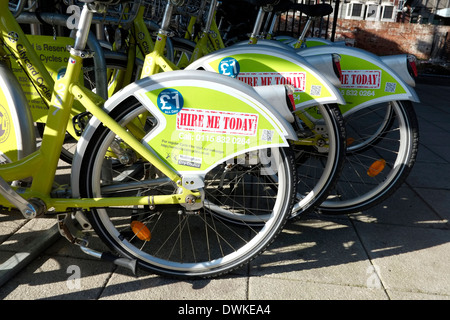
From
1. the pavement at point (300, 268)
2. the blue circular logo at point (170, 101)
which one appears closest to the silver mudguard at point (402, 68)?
the pavement at point (300, 268)

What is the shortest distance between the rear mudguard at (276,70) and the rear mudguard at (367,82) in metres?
0.44

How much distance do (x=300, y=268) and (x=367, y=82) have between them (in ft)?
4.34

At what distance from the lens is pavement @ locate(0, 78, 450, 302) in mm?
1970

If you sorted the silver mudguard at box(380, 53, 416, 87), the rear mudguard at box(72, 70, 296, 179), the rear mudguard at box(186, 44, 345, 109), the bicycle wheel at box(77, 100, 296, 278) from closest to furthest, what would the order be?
the rear mudguard at box(72, 70, 296, 179), the bicycle wheel at box(77, 100, 296, 278), the rear mudguard at box(186, 44, 345, 109), the silver mudguard at box(380, 53, 416, 87)

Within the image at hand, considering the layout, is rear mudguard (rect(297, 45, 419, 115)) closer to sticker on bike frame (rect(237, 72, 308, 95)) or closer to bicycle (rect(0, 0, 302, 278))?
sticker on bike frame (rect(237, 72, 308, 95))

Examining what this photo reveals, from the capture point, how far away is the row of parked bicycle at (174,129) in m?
1.81

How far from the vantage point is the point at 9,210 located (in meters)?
1.97

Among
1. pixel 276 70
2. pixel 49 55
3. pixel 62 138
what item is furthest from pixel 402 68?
pixel 49 55

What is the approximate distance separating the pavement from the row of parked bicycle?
0.13 m

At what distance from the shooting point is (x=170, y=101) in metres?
1.81

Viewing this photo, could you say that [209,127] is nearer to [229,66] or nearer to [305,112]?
[229,66]
